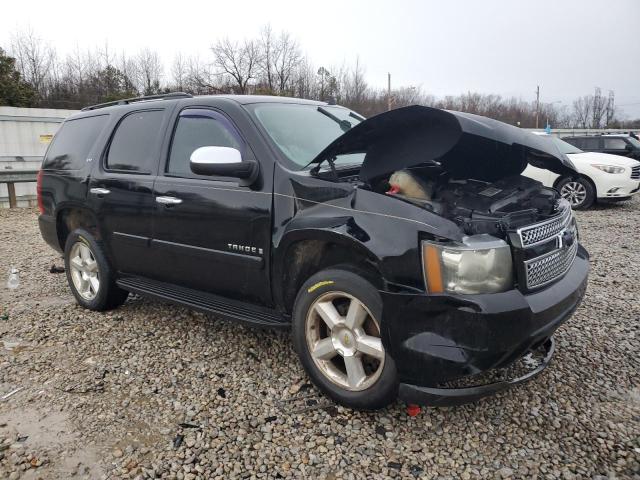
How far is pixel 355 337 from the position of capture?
2646mm

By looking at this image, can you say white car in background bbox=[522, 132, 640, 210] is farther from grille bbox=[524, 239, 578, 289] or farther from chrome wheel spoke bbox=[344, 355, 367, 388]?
chrome wheel spoke bbox=[344, 355, 367, 388]

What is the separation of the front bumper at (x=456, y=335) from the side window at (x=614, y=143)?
48.7ft

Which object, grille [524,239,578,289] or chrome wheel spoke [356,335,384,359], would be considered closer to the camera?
grille [524,239,578,289]

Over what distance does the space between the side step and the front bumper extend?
35.4 inches

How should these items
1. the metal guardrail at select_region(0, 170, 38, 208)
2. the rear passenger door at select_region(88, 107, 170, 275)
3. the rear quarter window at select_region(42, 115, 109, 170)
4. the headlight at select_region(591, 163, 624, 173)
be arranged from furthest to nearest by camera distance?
the metal guardrail at select_region(0, 170, 38, 208) → the headlight at select_region(591, 163, 624, 173) → the rear quarter window at select_region(42, 115, 109, 170) → the rear passenger door at select_region(88, 107, 170, 275)

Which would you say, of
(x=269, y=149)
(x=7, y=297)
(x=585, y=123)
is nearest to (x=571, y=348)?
(x=269, y=149)

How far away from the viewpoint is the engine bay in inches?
97.1

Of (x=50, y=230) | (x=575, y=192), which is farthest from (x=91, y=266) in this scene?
(x=575, y=192)

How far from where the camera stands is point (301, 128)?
355cm

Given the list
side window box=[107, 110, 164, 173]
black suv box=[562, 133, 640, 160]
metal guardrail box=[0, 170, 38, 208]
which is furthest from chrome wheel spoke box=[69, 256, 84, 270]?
black suv box=[562, 133, 640, 160]

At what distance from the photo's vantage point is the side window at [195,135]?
11.0ft

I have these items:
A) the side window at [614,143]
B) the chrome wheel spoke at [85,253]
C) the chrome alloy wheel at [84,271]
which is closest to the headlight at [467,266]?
the chrome alloy wheel at [84,271]

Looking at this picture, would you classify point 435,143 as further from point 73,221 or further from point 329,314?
point 73,221

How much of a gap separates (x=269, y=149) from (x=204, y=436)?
1754 mm
